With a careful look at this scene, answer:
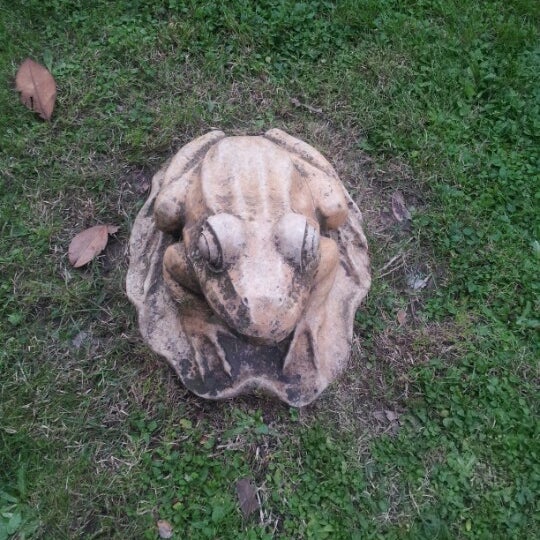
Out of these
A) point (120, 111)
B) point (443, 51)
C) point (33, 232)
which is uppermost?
point (443, 51)

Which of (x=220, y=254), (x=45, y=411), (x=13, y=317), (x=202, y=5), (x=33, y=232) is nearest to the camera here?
(x=220, y=254)

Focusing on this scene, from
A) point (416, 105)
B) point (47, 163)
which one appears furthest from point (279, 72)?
point (47, 163)

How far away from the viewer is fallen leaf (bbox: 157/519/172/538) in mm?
2889

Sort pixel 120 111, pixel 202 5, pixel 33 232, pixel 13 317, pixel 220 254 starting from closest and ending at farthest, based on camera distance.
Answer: pixel 220 254, pixel 13 317, pixel 33 232, pixel 120 111, pixel 202 5

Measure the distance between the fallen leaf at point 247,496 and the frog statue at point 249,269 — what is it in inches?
Result: 18.1

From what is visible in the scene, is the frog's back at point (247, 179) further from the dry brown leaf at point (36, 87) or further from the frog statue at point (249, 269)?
the dry brown leaf at point (36, 87)

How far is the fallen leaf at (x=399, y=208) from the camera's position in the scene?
3777mm

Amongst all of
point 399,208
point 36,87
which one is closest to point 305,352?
point 399,208

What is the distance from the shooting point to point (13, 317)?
131 inches

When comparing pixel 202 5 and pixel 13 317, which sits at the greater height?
pixel 202 5

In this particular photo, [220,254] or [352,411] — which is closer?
[220,254]

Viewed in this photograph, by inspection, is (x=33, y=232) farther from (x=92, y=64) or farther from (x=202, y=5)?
(x=202, y=5)

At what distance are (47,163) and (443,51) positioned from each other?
2.61 meters

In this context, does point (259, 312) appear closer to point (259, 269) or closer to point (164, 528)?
point (259, 269)
